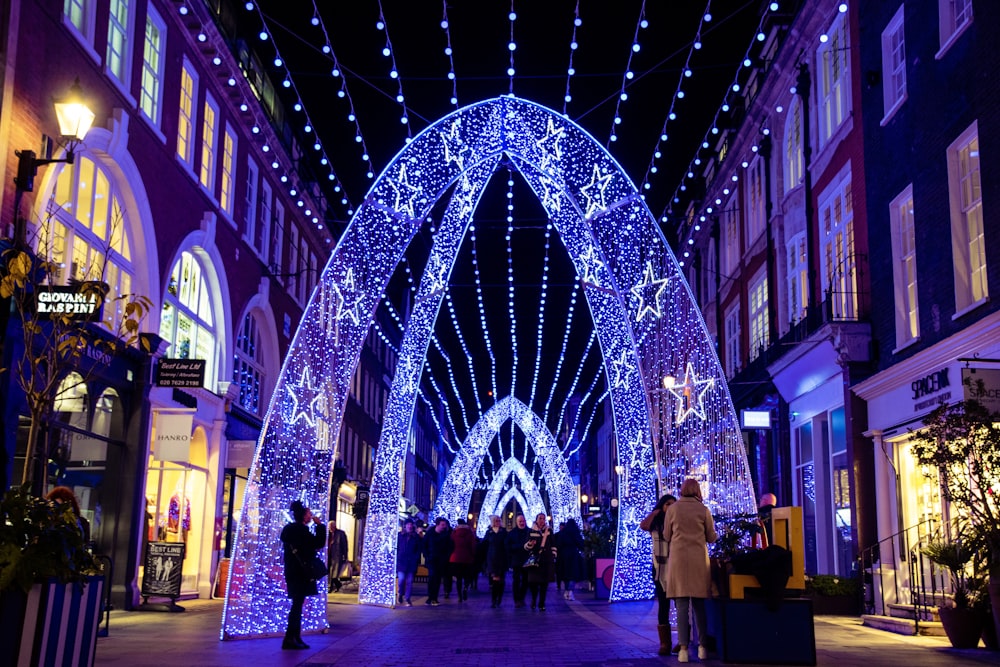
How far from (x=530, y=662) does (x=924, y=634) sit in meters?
6.14

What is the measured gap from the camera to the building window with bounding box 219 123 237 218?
2506 cm

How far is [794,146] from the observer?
83.1 ft

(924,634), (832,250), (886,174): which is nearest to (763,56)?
(832,250)

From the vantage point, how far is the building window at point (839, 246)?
68.6 ft

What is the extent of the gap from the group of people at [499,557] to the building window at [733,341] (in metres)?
9.64

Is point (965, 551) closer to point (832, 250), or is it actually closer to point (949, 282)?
point (949, 282)

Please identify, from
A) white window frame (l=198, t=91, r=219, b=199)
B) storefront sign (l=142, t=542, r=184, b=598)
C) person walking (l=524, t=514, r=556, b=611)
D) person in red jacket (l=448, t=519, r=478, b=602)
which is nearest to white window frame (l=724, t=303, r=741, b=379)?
person in red jacket (l=448, t=519, r=478, b=602)

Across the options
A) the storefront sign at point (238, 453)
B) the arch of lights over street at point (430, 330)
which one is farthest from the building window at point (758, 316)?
the storefront sign at point (238, 453)

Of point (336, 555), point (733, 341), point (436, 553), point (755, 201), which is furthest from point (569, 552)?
point (733, 341)

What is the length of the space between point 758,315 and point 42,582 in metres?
23.9

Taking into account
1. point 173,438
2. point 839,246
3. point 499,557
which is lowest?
point 499,557

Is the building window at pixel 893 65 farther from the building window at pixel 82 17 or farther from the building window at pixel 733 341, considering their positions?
the building window at pixel 733 341

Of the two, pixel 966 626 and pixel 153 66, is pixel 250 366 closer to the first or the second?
pixel 153 66

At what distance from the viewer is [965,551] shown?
12773mm
